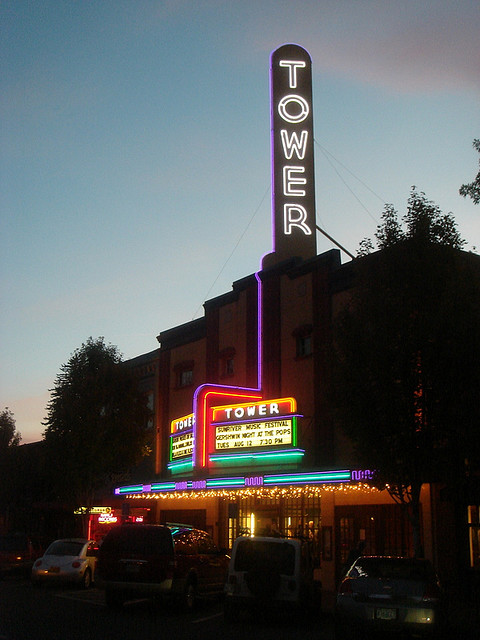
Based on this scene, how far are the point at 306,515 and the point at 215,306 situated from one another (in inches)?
397

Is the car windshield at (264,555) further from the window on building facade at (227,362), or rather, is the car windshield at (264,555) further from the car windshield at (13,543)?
the window on building facade at (227,362)

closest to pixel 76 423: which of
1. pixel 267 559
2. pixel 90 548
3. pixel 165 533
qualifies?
pixel 90 548

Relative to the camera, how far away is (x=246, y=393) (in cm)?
2784

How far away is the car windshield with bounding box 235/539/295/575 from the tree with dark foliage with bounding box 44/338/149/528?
17765 millimetres

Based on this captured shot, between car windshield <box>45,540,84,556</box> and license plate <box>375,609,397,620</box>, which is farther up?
car windshield <box>45,540,84,556</box>

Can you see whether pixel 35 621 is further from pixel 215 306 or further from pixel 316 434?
pixel 215 306

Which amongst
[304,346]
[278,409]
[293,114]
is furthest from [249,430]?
[293,114]

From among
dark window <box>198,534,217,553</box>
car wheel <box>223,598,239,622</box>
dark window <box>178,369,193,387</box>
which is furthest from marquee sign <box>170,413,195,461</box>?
car wheel <box>223,598,239,622</box>

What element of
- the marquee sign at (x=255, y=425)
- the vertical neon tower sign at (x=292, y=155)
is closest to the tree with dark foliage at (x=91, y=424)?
the marquee sign at (x=255, y=425)

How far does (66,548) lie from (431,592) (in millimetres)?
13002

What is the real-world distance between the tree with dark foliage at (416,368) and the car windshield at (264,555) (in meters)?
3.09

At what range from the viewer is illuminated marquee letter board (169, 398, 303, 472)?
24.6 metres

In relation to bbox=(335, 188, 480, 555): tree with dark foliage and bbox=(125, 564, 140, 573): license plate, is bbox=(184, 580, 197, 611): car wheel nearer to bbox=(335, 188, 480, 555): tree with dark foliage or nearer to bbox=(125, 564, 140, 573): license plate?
bbox=(125, 564, 140, 573): license plate

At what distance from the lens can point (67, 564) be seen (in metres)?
22.0
